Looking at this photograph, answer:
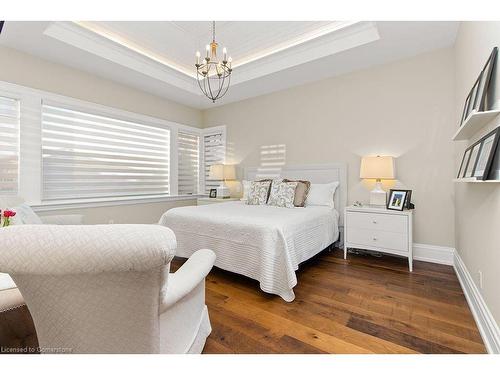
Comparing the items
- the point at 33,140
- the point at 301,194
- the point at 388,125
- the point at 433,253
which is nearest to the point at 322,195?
the point at 301,194

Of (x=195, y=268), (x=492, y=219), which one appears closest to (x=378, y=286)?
(x=492, y=219)

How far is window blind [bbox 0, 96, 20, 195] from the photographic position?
2.82 m

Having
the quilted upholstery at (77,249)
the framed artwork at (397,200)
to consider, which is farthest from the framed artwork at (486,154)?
the quilted upholstery at (77,249)

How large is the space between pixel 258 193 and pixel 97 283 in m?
2.85

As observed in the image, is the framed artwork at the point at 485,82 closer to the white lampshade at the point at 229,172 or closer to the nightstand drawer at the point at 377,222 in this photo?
the nightstand drawer at the point at 377,222

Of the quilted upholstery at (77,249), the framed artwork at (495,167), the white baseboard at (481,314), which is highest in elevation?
the framed artwork at (495,167)

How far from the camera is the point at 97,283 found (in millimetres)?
773

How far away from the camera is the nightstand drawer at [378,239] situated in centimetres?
274

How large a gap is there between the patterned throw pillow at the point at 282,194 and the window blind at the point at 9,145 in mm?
3140

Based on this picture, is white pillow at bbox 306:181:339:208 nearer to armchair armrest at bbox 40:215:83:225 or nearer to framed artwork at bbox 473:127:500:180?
framed artwork at bbox 473:127:500:180

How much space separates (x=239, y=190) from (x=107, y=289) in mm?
4129

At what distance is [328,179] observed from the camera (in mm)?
3697

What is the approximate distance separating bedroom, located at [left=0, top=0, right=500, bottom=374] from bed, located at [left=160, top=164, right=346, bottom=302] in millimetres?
19

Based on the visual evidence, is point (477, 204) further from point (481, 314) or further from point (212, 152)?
point (212, 152)
